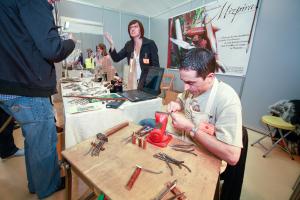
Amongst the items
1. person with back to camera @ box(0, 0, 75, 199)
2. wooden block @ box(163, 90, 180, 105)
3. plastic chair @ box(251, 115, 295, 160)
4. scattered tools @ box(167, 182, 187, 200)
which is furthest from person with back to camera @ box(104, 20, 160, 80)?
wooden block @ box(163, 90, 180, 105)

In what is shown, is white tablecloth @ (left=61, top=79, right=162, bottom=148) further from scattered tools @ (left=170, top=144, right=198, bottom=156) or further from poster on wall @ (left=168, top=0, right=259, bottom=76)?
poster on wall @ (left=168, top=0, right=259, bottom=76)

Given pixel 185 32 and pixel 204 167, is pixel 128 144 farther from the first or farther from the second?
pixel 185 32

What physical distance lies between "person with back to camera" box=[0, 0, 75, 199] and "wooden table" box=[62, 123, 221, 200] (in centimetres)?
49

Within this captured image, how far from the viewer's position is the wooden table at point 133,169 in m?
0.56

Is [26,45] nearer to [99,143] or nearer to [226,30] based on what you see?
[99,143]

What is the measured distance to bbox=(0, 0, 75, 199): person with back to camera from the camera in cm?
93

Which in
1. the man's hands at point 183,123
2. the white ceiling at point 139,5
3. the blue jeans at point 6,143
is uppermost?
the white ceiling at point 139,5

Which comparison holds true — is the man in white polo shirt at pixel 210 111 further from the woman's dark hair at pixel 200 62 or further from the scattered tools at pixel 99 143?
the scattered tools at pixel 99 143

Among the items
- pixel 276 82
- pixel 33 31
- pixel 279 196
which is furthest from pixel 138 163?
pixel 276 82

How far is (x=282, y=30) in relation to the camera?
2303 mm

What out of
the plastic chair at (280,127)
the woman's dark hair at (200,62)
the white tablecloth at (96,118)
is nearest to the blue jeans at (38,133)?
the white tablecloth at (96,118)

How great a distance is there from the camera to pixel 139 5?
4121 mm

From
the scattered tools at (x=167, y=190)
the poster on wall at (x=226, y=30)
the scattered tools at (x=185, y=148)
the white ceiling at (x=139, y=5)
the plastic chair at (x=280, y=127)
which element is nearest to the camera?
the scattered tools at (x=167, y=190)

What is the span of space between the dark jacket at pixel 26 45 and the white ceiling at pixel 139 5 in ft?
11.2
